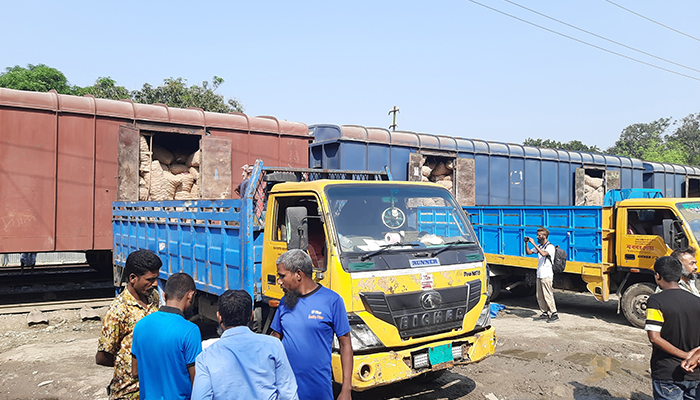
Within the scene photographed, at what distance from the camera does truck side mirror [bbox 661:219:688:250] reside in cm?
722

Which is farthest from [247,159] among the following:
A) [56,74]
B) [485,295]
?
[56,74]

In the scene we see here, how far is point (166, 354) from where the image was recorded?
240 centimetres

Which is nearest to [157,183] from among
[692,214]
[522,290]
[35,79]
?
[522,290]

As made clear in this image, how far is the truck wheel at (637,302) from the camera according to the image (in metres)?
7.71

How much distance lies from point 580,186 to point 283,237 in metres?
17.3

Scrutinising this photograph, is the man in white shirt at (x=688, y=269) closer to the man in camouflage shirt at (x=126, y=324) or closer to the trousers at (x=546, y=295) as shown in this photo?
the man in camouflage shirt at (x=126, y=324)

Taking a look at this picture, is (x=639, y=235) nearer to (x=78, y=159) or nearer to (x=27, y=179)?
(x=78, y=159)

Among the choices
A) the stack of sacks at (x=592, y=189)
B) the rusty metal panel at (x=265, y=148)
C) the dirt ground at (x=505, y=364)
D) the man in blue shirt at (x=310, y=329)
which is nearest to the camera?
the man in blue shirt at (x=310, y=329)

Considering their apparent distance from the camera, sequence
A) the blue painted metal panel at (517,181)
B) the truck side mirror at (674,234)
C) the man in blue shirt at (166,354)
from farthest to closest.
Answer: the blue painted metal panel at (517,181), the truck side mirror at (674,234), the man in blue shirt at (166,354)

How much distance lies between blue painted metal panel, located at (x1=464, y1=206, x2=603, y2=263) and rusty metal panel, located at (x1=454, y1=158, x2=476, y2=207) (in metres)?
4.66

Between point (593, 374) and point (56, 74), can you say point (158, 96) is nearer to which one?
point (56, 74)

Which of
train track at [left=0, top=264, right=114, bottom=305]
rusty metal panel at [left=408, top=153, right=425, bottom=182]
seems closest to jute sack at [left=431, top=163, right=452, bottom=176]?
rusty metal panel at [left=408, top=153, right=425, bottom=182]

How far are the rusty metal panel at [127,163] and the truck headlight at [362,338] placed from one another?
27.3 feet

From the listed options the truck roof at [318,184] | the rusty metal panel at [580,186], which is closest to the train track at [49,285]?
the truck roof at [318,184]
